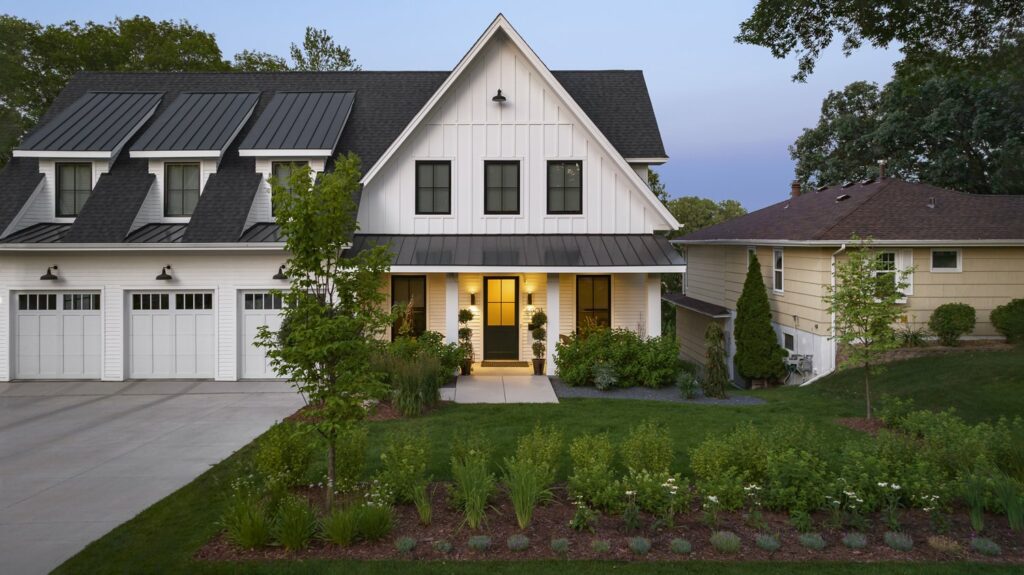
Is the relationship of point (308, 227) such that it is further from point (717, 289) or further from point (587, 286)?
point (717, 289)

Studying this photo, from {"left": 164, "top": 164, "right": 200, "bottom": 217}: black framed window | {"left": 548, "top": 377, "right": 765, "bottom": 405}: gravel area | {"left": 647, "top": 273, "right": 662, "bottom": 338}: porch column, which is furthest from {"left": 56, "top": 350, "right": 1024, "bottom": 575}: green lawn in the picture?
{"left": 164, "top": 164, "right": 200, "bottom": 217}: black framed window

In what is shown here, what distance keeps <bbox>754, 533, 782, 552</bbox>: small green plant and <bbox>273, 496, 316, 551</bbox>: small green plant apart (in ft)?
14.3

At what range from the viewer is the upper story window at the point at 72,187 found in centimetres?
1867

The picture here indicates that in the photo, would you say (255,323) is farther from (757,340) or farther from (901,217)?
(901,217)

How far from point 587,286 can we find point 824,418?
7.51 metres

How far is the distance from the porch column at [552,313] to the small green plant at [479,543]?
424 inches

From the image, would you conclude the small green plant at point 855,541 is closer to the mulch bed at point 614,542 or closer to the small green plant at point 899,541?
the mulch bed at point 614,542

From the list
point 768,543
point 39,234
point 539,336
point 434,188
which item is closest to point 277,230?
point 434,188

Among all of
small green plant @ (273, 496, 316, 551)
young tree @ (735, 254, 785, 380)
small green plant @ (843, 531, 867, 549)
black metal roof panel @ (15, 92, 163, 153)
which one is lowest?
small green plant @ (843, 531, 867, 549)

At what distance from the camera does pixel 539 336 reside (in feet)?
60.0

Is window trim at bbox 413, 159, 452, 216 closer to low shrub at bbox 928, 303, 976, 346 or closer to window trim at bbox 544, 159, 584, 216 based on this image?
window trim at bbox 544, 159, 584, 216

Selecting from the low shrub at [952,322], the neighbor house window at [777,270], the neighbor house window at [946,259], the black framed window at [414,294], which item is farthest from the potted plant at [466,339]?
the neighbor house window at [946,259]

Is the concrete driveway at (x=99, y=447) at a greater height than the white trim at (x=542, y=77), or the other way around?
the white trim at (x=542, y=77)

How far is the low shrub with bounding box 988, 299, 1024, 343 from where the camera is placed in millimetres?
17250
